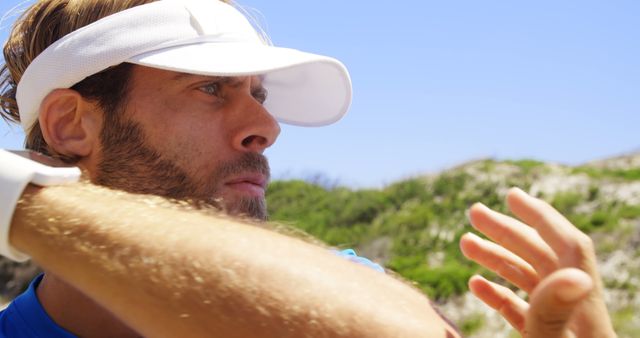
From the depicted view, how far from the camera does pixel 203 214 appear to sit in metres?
0.89

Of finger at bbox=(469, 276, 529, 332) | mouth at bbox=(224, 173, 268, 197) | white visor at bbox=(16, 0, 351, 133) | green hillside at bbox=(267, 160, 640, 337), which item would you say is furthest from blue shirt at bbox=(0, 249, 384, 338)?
green hillside at bbox=(267, 160, 640, 337)

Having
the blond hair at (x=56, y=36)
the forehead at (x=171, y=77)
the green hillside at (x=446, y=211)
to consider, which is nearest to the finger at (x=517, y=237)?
the forehead at (x=171, y=77)

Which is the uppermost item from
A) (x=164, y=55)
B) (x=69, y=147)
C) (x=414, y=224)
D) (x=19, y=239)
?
→ (x=164, y=55)

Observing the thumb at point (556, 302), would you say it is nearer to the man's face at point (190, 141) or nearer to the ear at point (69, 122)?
the man's face at point (190, 141)

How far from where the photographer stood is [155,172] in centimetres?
197

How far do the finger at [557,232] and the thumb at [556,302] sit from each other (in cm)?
12

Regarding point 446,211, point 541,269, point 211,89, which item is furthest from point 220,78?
point 446,211

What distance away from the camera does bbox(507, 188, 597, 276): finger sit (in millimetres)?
830

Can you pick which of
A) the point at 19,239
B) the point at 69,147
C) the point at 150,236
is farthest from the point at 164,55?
the point at 150,236

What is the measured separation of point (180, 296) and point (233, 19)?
1.44 m

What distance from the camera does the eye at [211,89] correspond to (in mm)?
2049

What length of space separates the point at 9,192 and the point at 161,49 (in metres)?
1.03

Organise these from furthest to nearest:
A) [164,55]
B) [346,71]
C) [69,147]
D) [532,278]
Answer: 1. [346,71]
2. [69,147]
3. [164,55]
4. [532,278]

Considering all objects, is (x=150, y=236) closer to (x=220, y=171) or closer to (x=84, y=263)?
(x=84, y=263)
